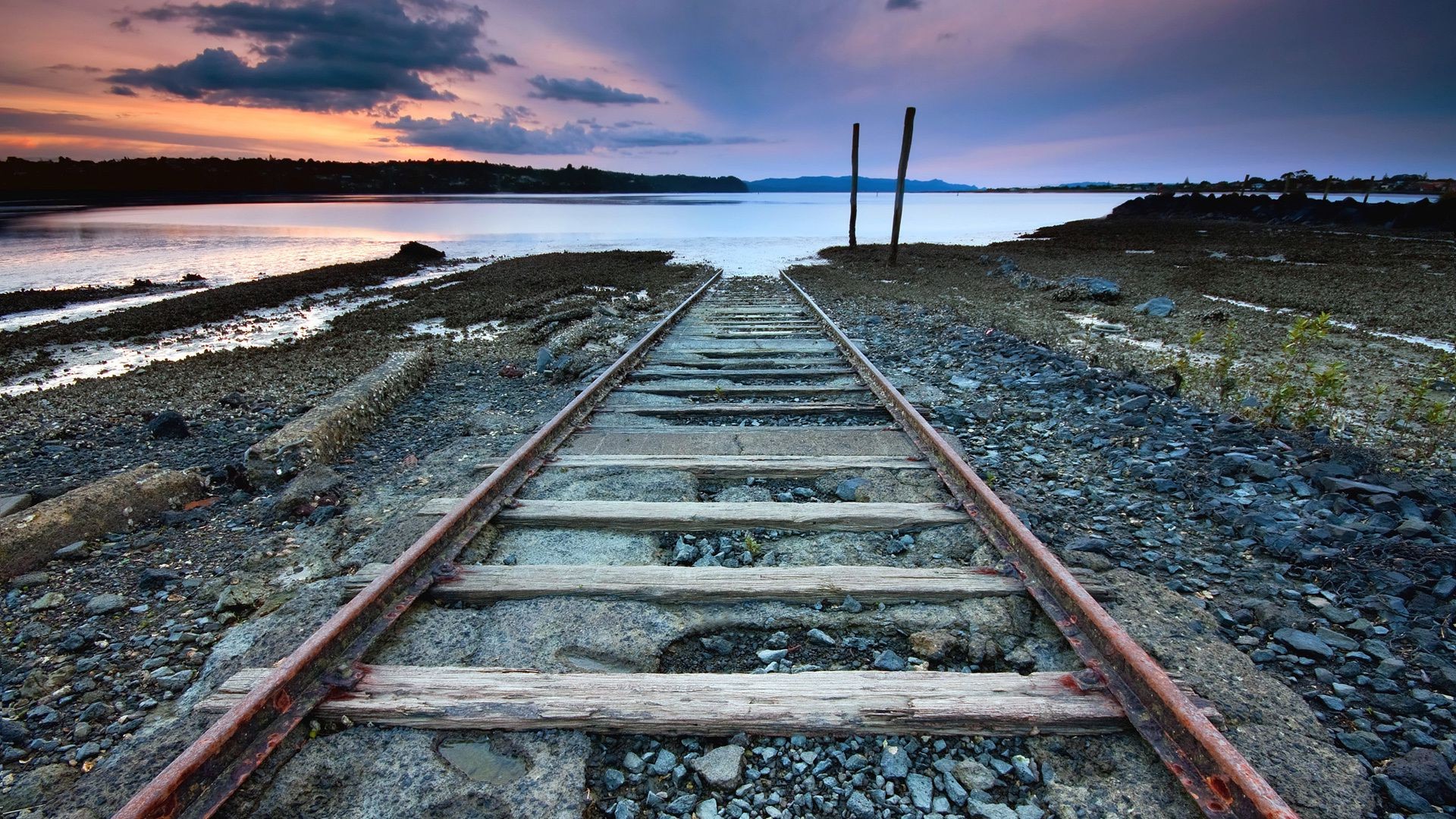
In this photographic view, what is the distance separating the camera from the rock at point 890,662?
7.09 feet

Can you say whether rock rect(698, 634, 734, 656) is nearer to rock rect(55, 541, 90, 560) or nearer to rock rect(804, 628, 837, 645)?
rock rect(804, 628, 837, 645)

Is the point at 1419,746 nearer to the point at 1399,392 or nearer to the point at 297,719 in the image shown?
the point at 297,719

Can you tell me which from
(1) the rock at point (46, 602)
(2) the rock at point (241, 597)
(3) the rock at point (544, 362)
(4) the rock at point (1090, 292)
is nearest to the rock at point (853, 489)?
(2) the rock at point (241, 597)

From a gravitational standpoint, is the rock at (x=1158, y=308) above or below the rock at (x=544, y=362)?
above

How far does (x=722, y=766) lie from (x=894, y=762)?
0.47 m

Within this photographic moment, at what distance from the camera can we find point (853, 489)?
347 centimetres

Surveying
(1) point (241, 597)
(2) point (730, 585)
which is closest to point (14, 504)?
(1) point (241, 597)

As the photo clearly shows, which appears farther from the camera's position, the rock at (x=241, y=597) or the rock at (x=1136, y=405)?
the rock at (x=1136, y=405)

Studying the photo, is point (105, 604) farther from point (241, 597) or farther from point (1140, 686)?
point (1140, 686)

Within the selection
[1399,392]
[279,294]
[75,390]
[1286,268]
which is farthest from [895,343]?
[1286,268]

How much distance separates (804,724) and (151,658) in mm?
2602

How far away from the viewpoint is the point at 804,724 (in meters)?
1.85

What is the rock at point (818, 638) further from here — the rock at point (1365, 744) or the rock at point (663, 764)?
the rock at point (1365, 744)

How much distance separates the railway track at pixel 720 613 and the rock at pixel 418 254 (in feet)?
75.4
